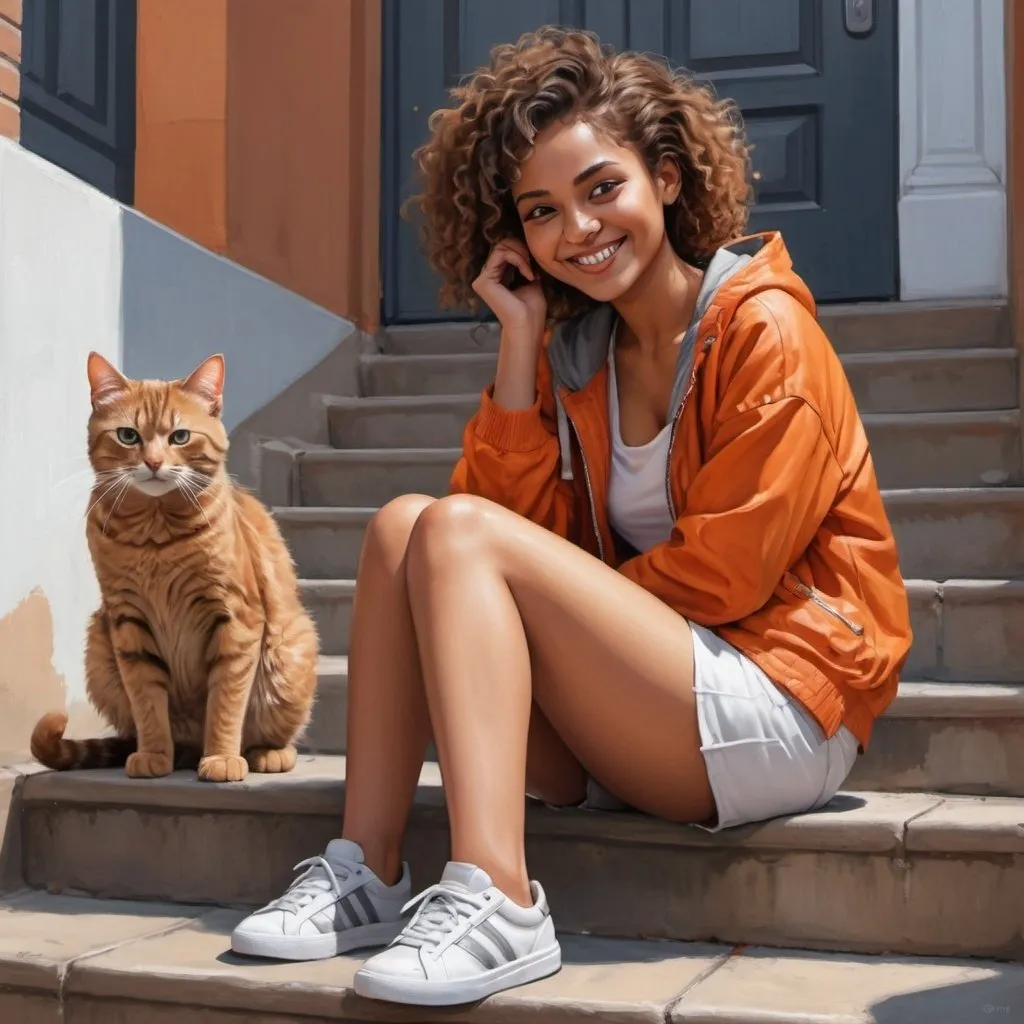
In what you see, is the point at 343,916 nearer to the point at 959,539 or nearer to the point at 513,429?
the point at 513,429

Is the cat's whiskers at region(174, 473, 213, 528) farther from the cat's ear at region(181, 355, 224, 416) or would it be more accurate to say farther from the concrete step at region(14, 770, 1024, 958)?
the concrete step at region(14, 770, 1024, 958)

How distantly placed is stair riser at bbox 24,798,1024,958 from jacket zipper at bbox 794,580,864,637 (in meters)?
0.28

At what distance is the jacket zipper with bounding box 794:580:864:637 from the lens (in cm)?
166

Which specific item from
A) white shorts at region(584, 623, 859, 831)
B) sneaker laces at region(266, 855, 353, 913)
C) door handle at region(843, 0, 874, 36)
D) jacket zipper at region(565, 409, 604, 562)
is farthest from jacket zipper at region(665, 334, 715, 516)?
door handle at region(843, 0, 874, 36)

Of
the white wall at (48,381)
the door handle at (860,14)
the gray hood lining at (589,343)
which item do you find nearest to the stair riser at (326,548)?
the white wall at (48,381)

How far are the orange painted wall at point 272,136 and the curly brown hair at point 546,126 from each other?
1.30 meters

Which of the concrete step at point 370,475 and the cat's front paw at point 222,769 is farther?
the concrete step at point 370,475

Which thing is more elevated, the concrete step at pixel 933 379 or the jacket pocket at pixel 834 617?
the concrete step at pixel 933 379

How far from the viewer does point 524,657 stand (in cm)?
160

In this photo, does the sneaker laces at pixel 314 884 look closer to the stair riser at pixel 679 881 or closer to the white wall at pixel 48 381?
the stair riser at pixel 679 881

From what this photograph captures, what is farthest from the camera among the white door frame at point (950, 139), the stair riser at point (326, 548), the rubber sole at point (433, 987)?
the white door frame at point (950, 139)

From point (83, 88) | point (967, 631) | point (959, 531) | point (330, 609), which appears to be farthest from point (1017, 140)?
point (83, 88)

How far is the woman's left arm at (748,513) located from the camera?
64.1 inches

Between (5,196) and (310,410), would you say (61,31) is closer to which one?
(310,410)
